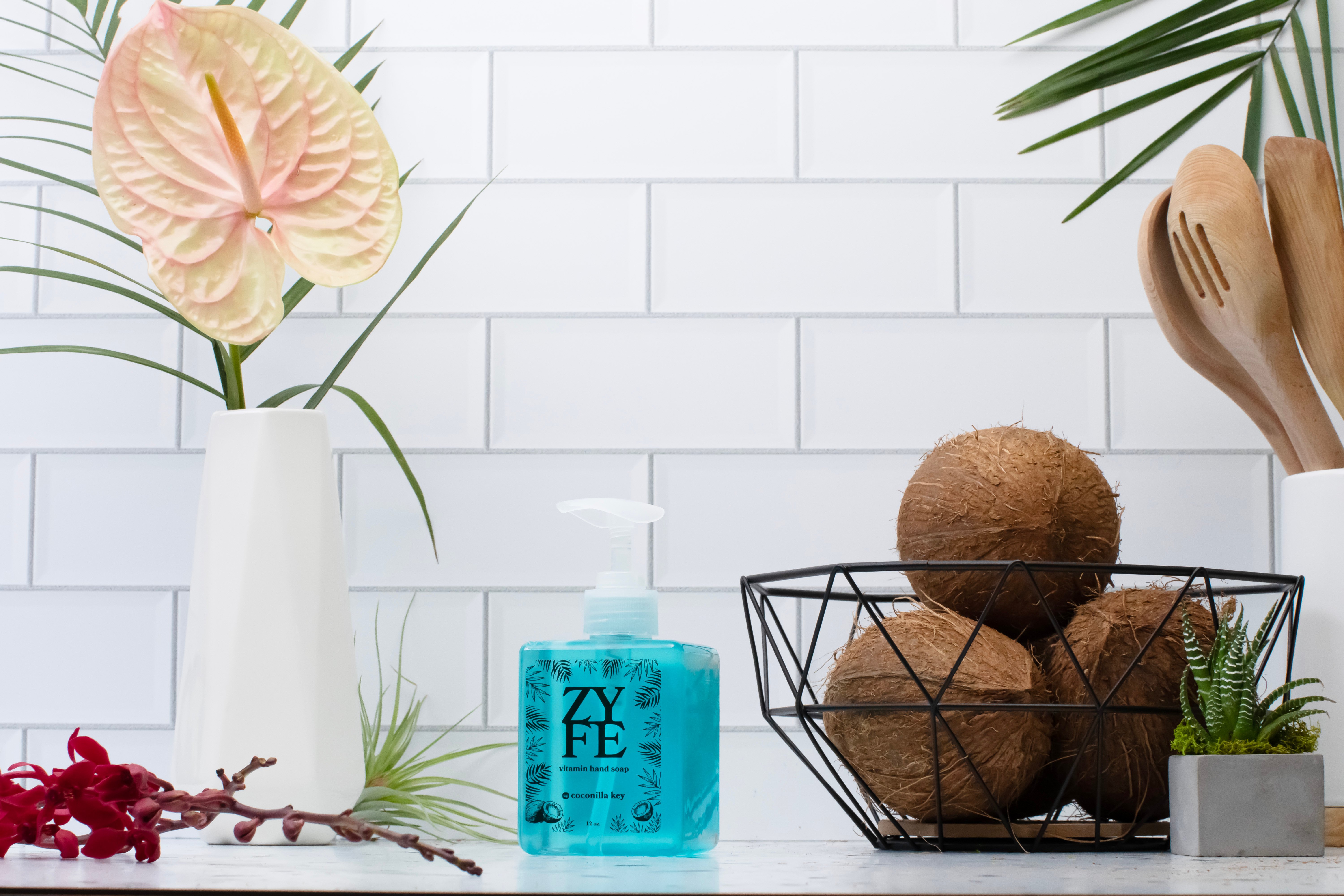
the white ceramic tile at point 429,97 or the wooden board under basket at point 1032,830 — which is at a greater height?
the white ceramic tile at point 429,97

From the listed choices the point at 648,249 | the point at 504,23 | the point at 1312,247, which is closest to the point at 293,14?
the point at 504,23

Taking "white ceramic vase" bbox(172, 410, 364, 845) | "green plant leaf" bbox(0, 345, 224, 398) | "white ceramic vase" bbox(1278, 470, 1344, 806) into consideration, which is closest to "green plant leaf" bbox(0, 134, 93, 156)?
"green plant leaf" bbox(0, 345, 224, 398)

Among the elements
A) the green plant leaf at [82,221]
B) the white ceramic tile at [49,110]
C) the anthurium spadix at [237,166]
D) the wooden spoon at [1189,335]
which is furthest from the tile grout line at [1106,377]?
the white ceramic tile at [49,110]

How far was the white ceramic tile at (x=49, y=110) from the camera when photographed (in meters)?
0.74

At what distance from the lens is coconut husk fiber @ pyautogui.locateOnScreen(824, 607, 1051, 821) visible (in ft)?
1.56

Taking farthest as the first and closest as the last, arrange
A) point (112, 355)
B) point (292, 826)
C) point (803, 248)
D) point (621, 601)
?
point (803, 248)
point (112, 355)
point (621, 601)
point (292, 826)

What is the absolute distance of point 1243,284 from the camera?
21.5 inches

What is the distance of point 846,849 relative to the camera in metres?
0.54

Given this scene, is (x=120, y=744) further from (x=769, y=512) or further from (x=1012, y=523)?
(x=1012, y=523)

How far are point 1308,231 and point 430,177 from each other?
0.50m

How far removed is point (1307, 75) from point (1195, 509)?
0.90 ft

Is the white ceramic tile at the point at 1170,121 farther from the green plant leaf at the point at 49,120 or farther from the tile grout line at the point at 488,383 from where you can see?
the green plant leaf at the point at 49,120

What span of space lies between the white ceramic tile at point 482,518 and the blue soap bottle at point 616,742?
18 centimetres

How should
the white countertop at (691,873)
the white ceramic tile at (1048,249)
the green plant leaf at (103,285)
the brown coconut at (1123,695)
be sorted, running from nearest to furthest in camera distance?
the white countertop at (691,873)
the brown coconut at (1123,695)
the green plant leaf at (103,285)
the white ceramic tile at (1048,249)
